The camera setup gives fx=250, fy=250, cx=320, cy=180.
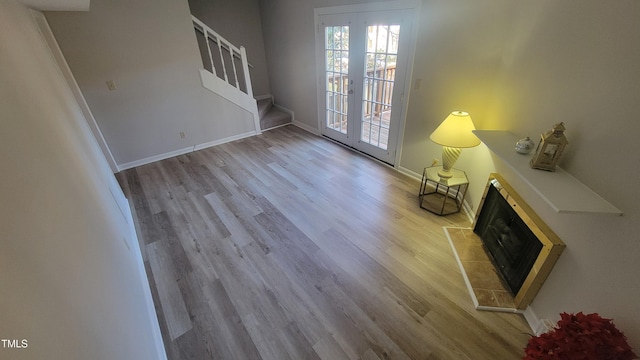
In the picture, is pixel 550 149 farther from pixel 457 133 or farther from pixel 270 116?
pixel 270 116

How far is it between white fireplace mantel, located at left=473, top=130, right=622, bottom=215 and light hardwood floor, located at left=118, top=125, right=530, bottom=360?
94 centimetres

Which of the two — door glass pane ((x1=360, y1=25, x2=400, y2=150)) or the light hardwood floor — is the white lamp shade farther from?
door glass pane ((x1=360, y1=25, x2=400, y2=150))

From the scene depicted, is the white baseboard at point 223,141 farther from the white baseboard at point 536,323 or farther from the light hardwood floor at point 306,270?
the white baseboard at point 536,323

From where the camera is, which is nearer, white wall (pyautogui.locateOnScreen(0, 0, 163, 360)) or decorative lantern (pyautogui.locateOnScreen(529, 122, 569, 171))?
white wall (pyautogui.locateOnScreen(0, 0, 163, 360))

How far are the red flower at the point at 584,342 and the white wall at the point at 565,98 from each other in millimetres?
145

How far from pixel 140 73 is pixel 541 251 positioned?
15.1ft

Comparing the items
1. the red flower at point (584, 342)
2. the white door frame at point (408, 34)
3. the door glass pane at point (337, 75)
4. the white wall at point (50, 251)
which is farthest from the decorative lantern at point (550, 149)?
the door glass pane at point (337, 75)

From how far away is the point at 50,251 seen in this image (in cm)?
69

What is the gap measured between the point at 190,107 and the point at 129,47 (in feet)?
3.23

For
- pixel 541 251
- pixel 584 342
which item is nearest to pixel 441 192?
pixel 541 251

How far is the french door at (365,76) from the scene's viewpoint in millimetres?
2896

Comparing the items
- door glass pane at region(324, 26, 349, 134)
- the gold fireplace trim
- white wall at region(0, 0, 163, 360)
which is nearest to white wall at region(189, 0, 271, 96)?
door glass pane at region(324, 26, 349, 134)

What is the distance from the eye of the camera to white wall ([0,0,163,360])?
50 cm

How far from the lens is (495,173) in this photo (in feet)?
7.07
